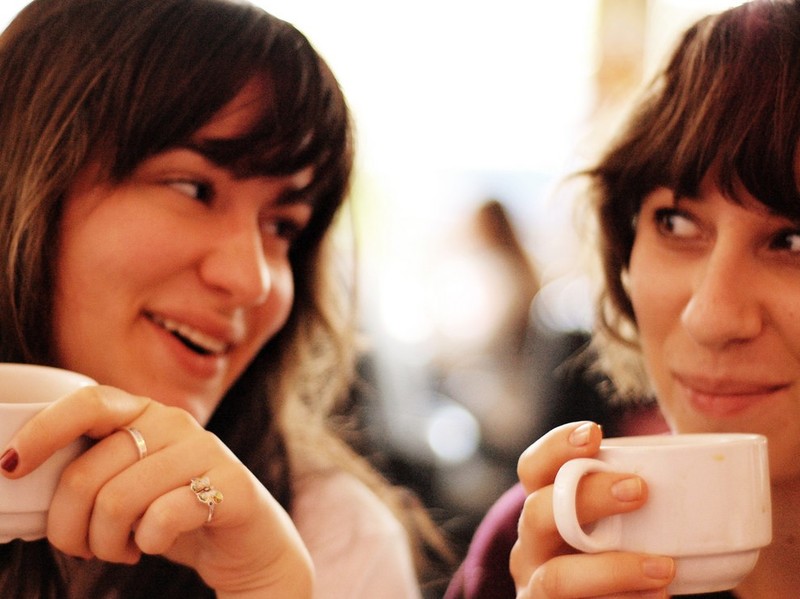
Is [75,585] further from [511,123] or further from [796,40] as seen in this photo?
[511,123]

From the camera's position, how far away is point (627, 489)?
721 millimetres

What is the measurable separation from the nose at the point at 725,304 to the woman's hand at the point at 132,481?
0.53m

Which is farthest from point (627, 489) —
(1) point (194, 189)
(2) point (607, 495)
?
(1) point (194, 189)

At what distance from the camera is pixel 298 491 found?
132 centimetres

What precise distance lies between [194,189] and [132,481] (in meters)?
0.48

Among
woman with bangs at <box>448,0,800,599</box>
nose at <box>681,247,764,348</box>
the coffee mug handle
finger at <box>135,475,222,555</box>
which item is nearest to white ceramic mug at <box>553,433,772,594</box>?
the coffee mug handle

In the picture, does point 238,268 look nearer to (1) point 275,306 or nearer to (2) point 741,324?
(1) point 275,306

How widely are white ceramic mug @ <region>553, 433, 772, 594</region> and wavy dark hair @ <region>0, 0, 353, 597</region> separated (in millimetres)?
632

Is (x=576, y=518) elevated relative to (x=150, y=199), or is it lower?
lower

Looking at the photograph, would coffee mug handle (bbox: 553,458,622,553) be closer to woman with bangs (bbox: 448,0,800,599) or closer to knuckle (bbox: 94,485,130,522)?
woman with bangs (bbox: 448,0,800,599)

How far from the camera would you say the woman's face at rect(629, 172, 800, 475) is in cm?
97

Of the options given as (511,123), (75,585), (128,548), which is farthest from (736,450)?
(511,123)

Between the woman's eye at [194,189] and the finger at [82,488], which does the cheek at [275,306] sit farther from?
the finger at [82,488]

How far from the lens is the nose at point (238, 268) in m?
1.09
